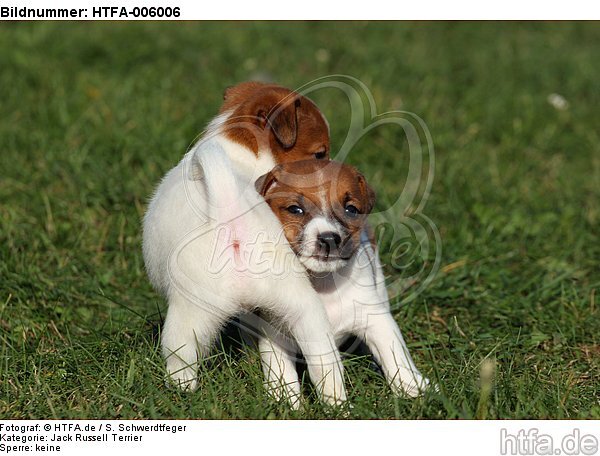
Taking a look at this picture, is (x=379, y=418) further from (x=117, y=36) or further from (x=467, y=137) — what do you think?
(x=117, y=36)

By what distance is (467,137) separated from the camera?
311 inches

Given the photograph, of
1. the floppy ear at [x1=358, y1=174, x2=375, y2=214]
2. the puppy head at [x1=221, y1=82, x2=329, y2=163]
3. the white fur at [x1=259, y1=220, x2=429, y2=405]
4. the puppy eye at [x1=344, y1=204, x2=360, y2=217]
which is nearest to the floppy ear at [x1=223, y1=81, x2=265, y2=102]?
the puppy head at [x1=221, y1=82, x2=329, y2=163]

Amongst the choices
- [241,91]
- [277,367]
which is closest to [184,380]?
[277,367]

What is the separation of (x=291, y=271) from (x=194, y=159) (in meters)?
0.69

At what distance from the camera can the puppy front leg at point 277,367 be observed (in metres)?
4.43

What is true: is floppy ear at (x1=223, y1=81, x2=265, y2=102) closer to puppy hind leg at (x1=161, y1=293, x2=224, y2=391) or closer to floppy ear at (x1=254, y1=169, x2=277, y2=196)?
floppy ear at (x1=254, y1=169, x2=277, y2=196)

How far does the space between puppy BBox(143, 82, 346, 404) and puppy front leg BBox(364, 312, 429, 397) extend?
309mm

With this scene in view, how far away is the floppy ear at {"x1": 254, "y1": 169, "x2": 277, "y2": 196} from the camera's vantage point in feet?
14.7

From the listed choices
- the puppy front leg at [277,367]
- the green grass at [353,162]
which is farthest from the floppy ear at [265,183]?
the green grass at [353,162]

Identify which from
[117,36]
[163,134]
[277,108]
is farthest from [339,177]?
[117,36]

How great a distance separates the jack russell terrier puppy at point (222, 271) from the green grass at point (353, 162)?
22cm

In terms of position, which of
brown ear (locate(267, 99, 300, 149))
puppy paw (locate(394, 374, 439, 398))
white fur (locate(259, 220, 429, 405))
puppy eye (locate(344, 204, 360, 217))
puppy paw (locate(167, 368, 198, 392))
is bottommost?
puppy paw (locate(394, 374, 439, 398))

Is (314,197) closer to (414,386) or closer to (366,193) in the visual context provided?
(366,193)

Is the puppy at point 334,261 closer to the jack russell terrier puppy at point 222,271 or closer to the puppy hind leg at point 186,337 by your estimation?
the jack russell terrier puppy at point 222,271
